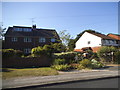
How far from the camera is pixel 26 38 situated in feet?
99.9

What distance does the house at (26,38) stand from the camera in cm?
2881

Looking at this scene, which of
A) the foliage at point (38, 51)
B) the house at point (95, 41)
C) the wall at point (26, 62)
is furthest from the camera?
the house at point (95, 41)

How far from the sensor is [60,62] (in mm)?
16094

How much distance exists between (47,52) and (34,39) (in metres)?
14.2

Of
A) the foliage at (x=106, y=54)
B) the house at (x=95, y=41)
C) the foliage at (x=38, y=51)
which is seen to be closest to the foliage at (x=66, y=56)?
the foliage at (x=38, y=51)

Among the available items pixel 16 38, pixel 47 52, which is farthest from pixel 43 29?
pixel 47 52

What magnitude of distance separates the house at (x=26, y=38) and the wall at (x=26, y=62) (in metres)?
12.6

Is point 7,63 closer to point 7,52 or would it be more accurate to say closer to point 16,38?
point 7,52

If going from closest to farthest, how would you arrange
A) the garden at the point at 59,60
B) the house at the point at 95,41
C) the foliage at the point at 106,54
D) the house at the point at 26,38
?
the garden at the point at 59,60 < the foliage at the point at 106,54 < the house at the point at 26,38 < the house at the point at 95,41

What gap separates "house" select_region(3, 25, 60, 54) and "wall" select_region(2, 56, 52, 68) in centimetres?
1259

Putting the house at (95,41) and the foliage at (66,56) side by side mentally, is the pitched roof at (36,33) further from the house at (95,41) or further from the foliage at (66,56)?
the foliage at (66,56)

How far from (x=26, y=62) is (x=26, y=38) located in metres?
14.5

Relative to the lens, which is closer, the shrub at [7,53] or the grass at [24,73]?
the grass at [24,73]

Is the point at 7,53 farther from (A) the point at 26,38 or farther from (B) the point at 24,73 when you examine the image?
(A) the point at 26,38
